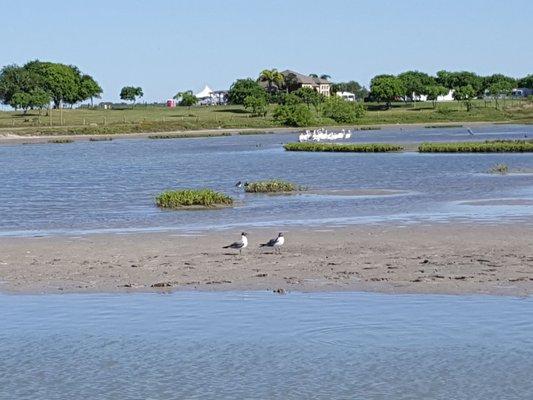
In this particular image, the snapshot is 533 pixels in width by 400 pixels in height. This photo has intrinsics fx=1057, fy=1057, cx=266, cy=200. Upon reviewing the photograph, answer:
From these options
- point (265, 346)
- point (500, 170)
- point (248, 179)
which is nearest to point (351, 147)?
point (248, 179)

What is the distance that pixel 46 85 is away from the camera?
164 meters

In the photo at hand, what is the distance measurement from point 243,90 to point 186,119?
95.6ft

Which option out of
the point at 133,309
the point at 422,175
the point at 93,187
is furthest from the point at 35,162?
the point at 133,309

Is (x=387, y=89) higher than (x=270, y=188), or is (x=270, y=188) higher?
(x=387, y=89)

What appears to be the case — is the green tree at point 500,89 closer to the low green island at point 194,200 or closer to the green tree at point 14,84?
the green tree at point 14,84

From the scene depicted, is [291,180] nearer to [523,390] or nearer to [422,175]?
[422,175]

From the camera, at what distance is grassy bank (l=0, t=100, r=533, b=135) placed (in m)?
130

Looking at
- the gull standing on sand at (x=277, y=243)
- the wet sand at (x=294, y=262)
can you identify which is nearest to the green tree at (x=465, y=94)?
the wet sand at (x=294, y=262)

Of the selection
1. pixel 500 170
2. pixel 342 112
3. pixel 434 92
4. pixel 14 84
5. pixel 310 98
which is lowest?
pixel 342 112

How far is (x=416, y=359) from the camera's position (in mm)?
13883

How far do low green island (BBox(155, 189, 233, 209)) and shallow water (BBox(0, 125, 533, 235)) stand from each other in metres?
0.72

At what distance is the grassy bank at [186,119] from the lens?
426 ft

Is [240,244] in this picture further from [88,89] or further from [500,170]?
[88,89]

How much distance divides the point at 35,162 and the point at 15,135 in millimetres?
50855
